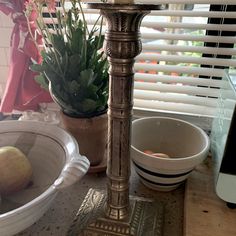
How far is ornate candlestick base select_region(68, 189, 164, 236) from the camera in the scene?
1.52 feet

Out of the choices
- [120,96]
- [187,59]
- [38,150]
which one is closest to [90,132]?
[38,150]

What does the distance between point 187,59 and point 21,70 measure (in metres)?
0.46

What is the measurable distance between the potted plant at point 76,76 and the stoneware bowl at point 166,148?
0.35 ft

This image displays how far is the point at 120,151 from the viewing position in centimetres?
42

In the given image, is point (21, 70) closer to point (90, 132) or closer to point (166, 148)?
point (90, 132)

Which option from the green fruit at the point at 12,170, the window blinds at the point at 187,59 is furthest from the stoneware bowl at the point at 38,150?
the window blinds at the point at 187,59

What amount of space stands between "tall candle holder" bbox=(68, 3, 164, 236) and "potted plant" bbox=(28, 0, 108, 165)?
0.48ft

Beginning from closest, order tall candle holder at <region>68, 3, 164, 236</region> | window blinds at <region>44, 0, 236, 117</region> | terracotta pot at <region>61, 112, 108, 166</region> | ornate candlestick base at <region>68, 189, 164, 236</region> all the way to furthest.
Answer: tall candle holder at <region>68, 3, 164, 236</region> < ornate candlestick base at <region>68, 189, 164, 236</region> < terracotta pot at <region>61, 112, 108, 166</region> < window blinds at <region>44, 0, 236, 117</region>

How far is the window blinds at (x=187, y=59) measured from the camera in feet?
2.30

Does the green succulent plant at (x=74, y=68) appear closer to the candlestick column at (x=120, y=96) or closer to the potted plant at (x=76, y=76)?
the potted plant at (x=76, y=76)

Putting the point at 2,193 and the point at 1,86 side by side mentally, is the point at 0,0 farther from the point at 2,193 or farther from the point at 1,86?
the point at 2,193

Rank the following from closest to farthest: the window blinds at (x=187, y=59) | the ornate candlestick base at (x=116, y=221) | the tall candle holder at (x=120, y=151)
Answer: the tall candle holder at (x=120, y=151)
the ornate candlestick base at (x=116, y=221)
the window blinds at (x=187, y=59)

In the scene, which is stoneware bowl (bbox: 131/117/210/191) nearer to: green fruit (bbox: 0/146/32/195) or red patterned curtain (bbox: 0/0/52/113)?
green fruit (bbox: 0/146/32/195)

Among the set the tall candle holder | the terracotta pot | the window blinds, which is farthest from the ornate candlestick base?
the window blinds
